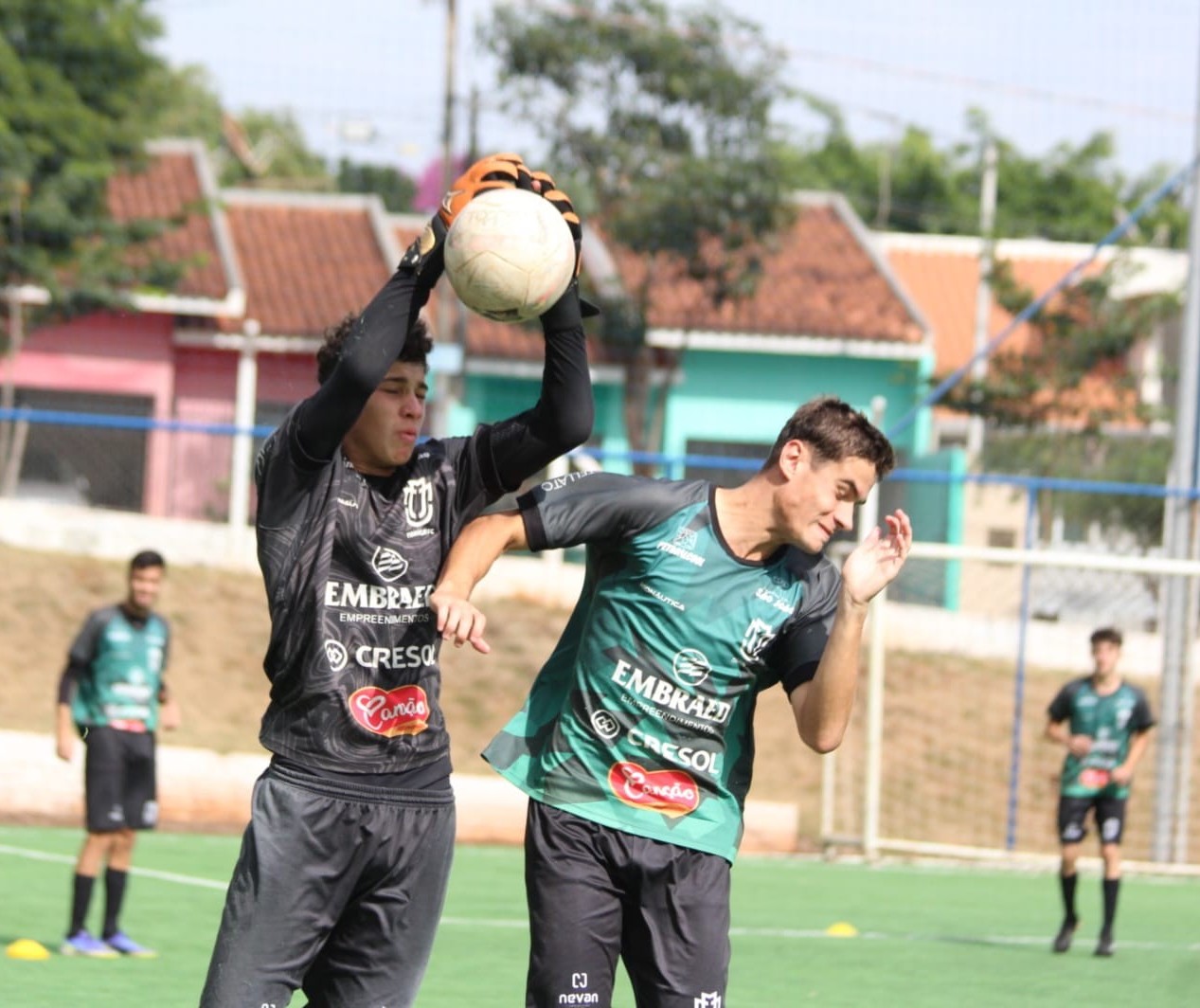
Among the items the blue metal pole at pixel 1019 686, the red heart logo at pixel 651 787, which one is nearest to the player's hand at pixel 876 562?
the red heart logo at pixel 651 787

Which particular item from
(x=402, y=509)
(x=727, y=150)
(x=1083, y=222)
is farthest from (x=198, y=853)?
(x=1083, y=222)

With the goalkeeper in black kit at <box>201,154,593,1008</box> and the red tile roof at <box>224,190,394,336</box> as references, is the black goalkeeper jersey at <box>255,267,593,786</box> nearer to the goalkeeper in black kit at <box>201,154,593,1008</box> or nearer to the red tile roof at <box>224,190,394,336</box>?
the goalkeeper in black kit at <box>201,154,593,1008</box>

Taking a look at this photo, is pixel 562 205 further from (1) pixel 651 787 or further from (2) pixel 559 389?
(1) pixel 651 787

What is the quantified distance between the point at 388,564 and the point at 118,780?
17.0 ft

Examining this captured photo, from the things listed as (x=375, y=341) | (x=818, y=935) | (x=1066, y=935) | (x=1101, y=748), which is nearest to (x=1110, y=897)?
(x=1066, y=935)

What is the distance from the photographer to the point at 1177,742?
49.2 feet

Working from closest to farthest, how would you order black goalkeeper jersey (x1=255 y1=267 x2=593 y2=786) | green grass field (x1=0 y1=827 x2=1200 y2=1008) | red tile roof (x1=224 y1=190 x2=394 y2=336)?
black goalkeeper jersey (x1=255 y1=267 x2=593 y2=786), green grass field (x1=0 y1=827 x2=1200 y2=1008), red tile roof (x1=224 y1=190 x2=394 y2=336)

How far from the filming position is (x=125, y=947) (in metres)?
8.72

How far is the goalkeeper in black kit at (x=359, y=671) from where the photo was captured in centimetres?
421

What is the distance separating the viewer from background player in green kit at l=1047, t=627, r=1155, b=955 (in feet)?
35.0

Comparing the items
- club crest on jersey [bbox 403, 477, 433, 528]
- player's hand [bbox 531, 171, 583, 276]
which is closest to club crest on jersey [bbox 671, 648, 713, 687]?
club crest on jersey [bbox 403, 477, 433, 528]

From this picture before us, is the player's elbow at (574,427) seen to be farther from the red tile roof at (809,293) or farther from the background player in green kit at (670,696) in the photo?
the red tile roof at (809,293)

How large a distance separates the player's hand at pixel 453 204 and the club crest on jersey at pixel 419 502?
17.8 inches

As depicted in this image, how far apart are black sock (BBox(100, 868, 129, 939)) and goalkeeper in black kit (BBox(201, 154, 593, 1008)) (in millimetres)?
4704
